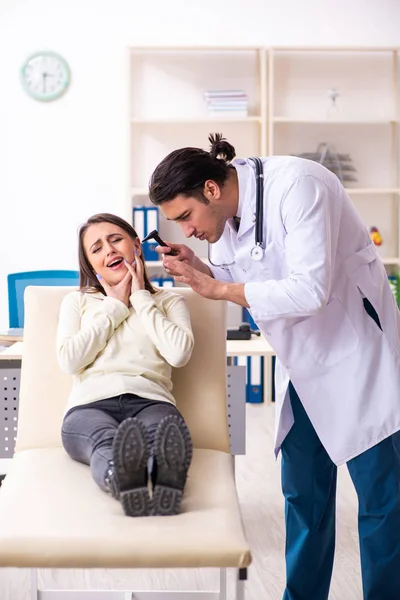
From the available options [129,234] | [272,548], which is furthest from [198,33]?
[272,548]

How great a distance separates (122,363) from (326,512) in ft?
1.98

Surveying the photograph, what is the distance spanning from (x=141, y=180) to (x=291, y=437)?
311 cm

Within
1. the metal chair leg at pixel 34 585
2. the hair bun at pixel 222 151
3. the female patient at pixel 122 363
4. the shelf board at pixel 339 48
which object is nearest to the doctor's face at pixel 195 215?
the hair bun at pixel 222 151

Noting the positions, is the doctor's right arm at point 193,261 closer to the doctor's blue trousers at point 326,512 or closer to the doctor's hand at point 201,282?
the doctor's hand at point 201,282

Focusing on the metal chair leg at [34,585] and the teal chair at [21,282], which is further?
the teal chair at [21,282]

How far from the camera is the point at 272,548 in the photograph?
2617mm

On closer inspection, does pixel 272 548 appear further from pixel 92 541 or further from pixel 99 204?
pixel 99 204

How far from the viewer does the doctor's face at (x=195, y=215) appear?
1.81m

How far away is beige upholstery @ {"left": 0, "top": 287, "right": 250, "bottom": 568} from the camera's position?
149 cm

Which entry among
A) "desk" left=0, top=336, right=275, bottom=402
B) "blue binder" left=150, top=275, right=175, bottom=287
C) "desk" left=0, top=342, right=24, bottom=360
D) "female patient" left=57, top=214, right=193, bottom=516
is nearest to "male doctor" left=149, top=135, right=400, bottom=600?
"female patient" left=57, top=214, right=193, bottom=516

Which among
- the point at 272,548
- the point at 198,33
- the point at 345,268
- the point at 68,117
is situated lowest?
the point at 272,548

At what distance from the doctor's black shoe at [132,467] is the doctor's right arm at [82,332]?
1.57 ft

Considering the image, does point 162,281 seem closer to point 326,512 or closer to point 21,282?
point 21,282

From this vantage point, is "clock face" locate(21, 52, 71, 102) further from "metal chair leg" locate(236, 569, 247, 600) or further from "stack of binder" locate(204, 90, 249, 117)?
"metal chair leg" locate(236, 569, 247, 600)
